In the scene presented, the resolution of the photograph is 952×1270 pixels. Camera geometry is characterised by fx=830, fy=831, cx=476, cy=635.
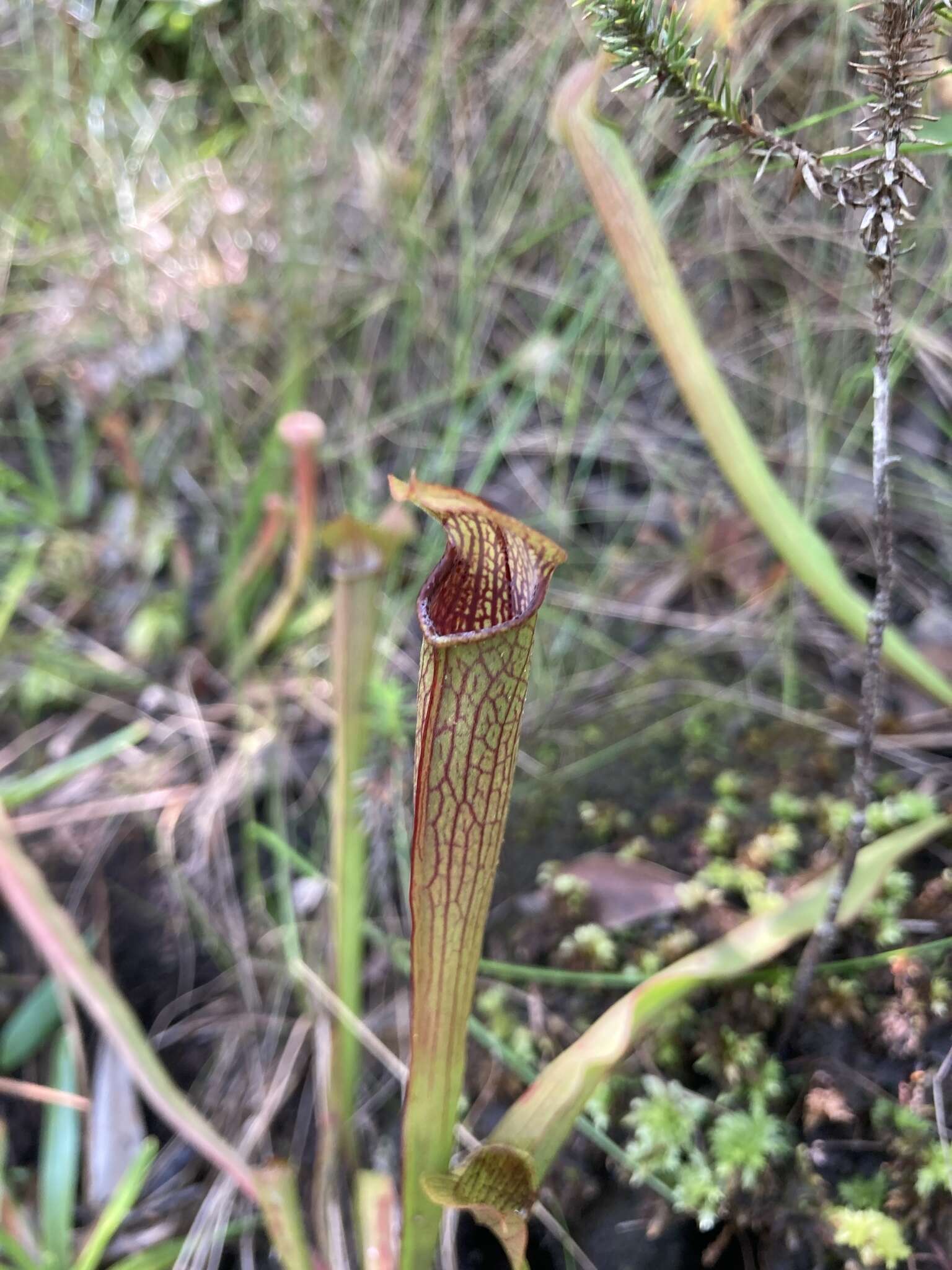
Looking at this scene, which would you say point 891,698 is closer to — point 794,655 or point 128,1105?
point 794,655

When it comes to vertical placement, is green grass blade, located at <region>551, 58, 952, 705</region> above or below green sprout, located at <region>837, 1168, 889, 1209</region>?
above

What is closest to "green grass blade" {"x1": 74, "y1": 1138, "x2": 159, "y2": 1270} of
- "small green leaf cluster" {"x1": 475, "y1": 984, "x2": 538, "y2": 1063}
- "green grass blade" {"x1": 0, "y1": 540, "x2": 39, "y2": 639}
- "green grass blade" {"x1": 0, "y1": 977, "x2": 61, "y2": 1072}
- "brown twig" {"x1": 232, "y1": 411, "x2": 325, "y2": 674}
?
"green grass blade" {"x1": 0, "y1": 977, "x2": 61, "y2": 1072}

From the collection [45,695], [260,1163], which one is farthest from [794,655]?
[45,695]

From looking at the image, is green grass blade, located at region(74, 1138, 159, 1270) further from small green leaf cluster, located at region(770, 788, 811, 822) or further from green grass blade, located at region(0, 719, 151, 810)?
small green leaf cluster, located at region(770, 788, 811, 822)

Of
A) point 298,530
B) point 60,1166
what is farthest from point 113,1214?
point 298,530

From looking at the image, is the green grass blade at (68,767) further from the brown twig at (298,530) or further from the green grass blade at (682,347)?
the green grass blade at (682,347)

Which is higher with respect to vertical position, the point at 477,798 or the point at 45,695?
the point at 477,798

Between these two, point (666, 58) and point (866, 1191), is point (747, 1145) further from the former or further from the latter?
point (666, 58)
